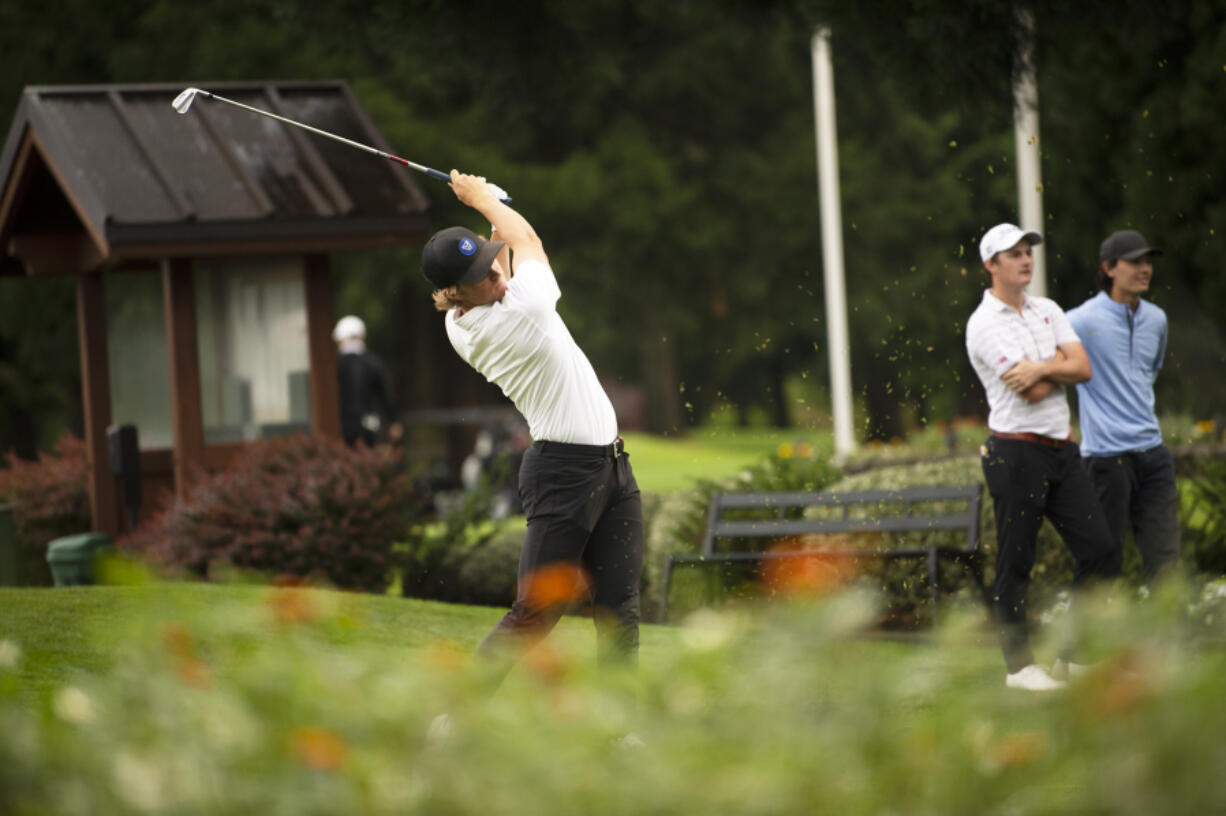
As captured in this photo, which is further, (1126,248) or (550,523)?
(1126,248)

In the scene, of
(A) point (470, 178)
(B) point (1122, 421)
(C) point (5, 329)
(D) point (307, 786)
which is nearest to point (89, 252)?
(A) point (470, 178)

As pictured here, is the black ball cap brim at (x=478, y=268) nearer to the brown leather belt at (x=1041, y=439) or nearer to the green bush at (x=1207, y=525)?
the brown leather belt at (x=1041, y=439)

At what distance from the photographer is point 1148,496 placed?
7871 mm

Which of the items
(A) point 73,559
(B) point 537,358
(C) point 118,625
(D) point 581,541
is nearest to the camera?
(B) point 537,358

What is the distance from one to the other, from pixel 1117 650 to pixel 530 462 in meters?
3.26

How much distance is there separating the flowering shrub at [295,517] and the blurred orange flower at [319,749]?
Answer: 7824 mm

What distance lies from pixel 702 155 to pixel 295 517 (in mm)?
22857

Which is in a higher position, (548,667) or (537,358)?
(537,358)

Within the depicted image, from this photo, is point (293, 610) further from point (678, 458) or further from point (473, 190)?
point (678, 458)

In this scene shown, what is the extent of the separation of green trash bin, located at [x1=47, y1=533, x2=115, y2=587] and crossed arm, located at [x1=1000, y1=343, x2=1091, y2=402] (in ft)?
22.4

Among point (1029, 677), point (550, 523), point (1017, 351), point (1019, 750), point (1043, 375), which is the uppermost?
point (1017, 351)

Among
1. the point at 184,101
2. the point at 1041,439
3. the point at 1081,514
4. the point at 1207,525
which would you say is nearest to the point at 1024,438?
the point at 1041,439

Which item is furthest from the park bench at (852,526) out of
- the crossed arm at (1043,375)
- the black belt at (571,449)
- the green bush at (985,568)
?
the black belt at (571,449)

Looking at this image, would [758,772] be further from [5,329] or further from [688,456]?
[688,456]
